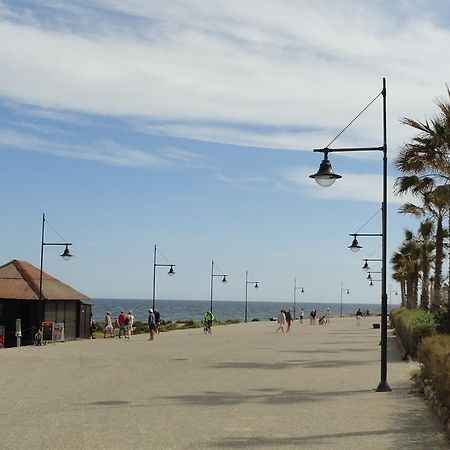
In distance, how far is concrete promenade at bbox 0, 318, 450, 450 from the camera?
9.66m

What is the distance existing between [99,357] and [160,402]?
11.1 m

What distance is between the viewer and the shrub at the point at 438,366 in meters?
10.1

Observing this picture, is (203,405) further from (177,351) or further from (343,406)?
(177,351)

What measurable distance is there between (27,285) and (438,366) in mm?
32361

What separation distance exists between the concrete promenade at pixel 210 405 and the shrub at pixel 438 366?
17.9 inches

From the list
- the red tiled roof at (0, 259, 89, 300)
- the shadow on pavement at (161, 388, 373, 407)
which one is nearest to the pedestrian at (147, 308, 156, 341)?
the red tiled roof at (0, 259, 89, 300)

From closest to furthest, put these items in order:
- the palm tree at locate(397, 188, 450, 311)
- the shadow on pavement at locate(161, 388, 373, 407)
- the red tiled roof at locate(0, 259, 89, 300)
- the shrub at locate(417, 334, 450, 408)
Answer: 1. the shrub at locate(417, 334, 450, 408)
2. the shadow on pavement at locate(161, 388, 373, 407)
3. the palm tree at locate(397, 188, 450, 311)
4. the red tiled roof at locate(0, 259, 89, 300)

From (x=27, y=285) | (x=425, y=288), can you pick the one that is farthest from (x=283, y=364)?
(x=27, y=285)

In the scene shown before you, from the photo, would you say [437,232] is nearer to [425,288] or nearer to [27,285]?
[425,288]

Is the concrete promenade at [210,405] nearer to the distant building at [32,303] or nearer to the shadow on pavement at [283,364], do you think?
the shadow on pavement at [283,364]

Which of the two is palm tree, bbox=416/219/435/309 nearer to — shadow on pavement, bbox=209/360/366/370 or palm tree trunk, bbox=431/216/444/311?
palm tree trunk, bbox=431/216/444/311

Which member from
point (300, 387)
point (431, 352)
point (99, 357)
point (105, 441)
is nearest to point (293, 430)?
point (105, 441)

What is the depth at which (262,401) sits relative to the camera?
43.2 feet

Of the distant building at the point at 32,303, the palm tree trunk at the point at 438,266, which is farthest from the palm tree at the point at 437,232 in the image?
the distant building at the point at 32,303
